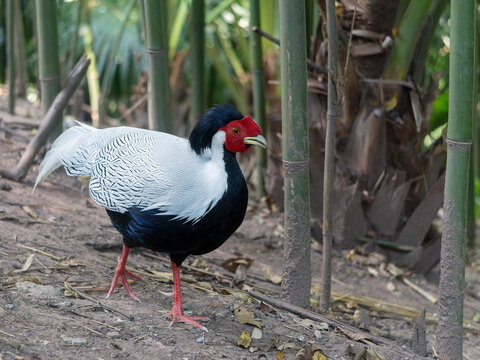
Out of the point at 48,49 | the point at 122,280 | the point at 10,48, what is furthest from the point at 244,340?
the point at 10,48

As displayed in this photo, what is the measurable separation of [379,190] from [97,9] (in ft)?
16.7

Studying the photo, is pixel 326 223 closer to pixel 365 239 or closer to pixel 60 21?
pixel 365 239

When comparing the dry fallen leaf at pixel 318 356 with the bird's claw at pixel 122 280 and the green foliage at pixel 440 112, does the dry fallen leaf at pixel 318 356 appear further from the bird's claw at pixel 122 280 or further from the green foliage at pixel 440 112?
the green foliage at pixel 440 112

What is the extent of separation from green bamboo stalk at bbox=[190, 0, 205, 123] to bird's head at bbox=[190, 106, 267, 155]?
1752 mm

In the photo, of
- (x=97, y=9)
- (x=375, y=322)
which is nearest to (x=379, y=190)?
(x=375, y=322)

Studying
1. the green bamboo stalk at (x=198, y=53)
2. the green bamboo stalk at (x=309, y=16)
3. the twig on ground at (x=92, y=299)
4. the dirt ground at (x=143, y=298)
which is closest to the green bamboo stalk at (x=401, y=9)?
the green bamboo stalk at (x=309, y=16)

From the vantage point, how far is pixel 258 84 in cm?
446

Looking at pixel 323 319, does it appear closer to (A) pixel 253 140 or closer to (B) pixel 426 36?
(A) pixel 253 140

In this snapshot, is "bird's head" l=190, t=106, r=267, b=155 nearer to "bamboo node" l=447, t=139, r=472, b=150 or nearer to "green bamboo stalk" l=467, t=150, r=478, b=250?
"bamboo node" l=447, t=139, r=472, b=150

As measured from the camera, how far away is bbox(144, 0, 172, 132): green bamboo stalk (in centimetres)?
312

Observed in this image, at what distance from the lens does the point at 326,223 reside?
110 inches

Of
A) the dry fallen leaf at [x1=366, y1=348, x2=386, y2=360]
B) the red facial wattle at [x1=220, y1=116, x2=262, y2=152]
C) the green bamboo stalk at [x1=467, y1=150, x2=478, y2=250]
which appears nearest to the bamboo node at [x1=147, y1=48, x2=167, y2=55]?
the red facial wattle at [x1=220, y1=116, x2=262, y2=152]

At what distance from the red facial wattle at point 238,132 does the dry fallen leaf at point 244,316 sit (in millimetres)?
697

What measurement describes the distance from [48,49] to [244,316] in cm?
219
